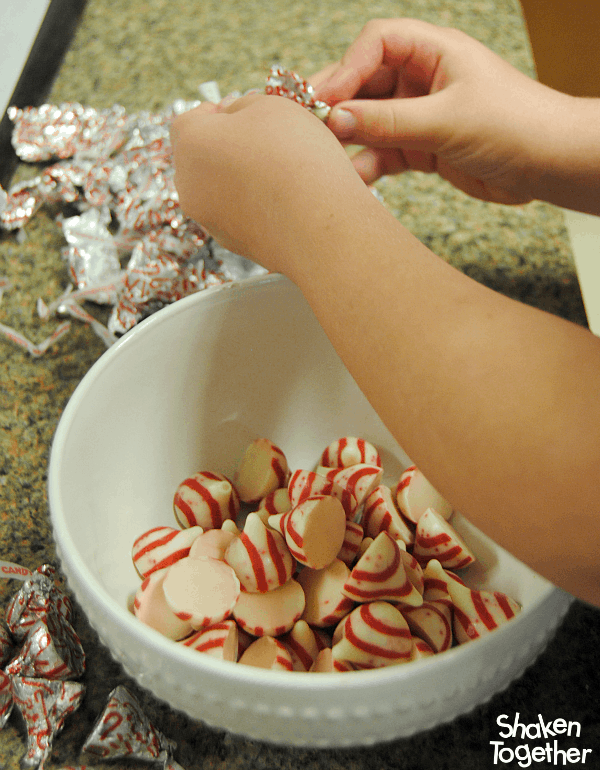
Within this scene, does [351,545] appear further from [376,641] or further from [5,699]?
[5,699]

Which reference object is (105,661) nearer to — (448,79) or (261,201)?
(261,201)

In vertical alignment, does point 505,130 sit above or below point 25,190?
above

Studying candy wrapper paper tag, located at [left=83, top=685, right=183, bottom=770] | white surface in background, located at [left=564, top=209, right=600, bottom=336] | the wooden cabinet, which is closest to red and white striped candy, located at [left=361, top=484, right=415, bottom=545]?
candy wrapper paper tag, located at [left=83, top=685, right=183, bottom=770]

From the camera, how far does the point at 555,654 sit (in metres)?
0.49

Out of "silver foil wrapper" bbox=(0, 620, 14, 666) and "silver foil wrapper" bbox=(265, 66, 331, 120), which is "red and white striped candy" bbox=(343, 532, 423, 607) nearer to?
"silver foil wrapper" bbox=(0, 620, 14, 666)

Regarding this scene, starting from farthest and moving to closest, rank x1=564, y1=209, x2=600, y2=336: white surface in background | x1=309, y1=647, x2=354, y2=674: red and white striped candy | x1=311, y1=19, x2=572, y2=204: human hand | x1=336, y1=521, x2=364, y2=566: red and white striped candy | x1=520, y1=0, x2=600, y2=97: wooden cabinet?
x1=520, y1=0, x2=600, y2=97: wooden cabinet < x1=564, y1=209, x2=600, y2=336: white surface in background < x1=311, y1=19, x2=572, y2=204: human hand < x1=336, y1=521, x2=364, y2=566: red and white striped candy < x1=309, y1=647, x2=354, y2=674: red and white striped candy

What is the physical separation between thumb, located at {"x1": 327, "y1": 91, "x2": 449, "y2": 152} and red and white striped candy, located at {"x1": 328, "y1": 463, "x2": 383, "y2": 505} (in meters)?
0.33

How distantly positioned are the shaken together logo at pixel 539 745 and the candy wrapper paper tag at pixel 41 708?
325 millimetres

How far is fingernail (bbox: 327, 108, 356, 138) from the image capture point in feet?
1.91

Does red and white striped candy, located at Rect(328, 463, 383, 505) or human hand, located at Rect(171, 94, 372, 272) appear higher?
human hand, located at Rect(171, 94, 372, 272)

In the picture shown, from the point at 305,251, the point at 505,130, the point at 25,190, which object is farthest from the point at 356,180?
the point at 25,190

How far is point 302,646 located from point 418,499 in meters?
0.15

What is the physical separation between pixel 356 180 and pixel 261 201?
76 mm

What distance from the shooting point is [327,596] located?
448mm
